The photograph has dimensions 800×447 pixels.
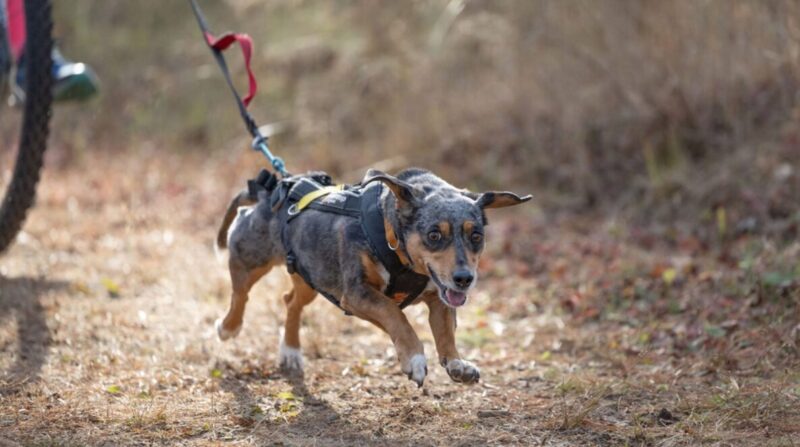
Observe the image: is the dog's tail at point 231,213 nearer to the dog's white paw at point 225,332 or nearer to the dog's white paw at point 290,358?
the dog's white paw at point 225,332

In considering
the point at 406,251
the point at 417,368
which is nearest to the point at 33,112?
the point at 406,251

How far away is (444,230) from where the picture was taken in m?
4.38

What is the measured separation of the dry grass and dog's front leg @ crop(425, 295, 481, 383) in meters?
0.26

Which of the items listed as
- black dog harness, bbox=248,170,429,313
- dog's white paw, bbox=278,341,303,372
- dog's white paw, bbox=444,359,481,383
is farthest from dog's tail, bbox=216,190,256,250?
dog's white paw, bbox=444,359,481,383

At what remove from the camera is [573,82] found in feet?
35.2

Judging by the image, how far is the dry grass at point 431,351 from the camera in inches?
173

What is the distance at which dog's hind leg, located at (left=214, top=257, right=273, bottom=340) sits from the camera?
18.0 ft

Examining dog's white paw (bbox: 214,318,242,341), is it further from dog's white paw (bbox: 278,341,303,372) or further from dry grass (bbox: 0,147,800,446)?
dog's white paw (bbox: 278,341,303,372)

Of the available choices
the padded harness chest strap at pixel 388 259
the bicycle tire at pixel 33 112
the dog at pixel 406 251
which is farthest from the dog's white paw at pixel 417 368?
the bicycle tire at pixel 33 112

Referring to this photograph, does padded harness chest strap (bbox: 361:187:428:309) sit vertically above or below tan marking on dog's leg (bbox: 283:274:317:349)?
above

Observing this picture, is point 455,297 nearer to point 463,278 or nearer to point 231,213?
point 463,278

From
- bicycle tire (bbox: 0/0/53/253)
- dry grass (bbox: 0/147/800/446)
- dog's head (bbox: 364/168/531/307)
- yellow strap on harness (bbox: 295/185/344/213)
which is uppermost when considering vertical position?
bicycle tire (bbox: 0/0/53/253)

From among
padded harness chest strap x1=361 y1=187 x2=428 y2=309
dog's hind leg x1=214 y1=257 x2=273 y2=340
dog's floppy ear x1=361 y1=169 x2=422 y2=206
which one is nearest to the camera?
dog's floppy ear x1=361 y1=169 x2=422 y2=206

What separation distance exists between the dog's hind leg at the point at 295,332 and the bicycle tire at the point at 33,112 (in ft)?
7.03
